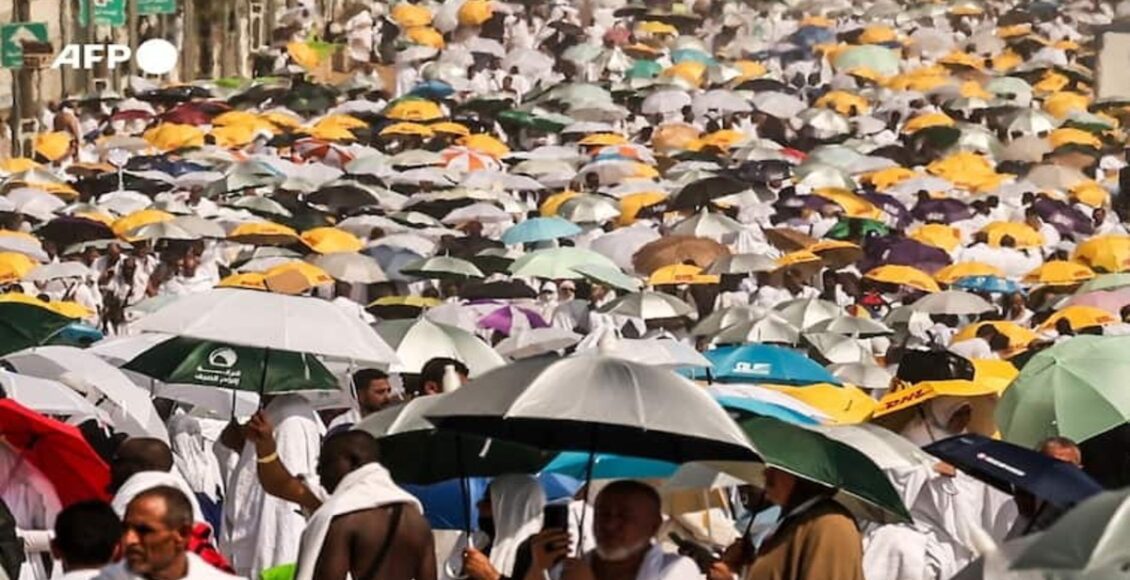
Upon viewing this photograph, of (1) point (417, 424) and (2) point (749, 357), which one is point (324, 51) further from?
(1) point (417, 424)

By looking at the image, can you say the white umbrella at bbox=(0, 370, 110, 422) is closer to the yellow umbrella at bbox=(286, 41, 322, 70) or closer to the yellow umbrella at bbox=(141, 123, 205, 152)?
the yellow umbrella at bbox=(141, 123, 205, 152)

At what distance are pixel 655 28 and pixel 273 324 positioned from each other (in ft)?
133

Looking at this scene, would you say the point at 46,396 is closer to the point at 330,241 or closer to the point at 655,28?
the point at 330,241

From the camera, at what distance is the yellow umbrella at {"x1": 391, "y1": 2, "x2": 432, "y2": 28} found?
4941 centimetres

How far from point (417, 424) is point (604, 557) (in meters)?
1.98

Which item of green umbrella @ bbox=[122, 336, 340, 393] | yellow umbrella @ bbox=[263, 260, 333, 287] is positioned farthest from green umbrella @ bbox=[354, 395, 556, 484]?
yellow umbrella @ bbox=[263, 260, 333, 287]

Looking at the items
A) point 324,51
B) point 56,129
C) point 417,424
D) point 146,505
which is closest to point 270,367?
point 417,424

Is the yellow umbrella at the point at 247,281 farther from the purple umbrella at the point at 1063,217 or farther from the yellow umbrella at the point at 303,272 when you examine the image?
the purple umbrella at the point at 1063,217

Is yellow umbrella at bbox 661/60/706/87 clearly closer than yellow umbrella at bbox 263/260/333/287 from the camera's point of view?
No

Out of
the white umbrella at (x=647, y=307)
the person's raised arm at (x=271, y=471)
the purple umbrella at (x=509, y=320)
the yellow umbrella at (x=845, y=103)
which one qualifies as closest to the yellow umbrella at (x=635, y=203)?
the white umbrella at (x=647, y=307)

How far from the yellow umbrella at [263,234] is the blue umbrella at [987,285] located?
4881 mm

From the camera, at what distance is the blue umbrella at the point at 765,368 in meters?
14.1

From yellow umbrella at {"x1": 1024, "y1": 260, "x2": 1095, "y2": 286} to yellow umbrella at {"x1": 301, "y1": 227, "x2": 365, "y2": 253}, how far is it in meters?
4.99

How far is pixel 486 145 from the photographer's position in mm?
34156
